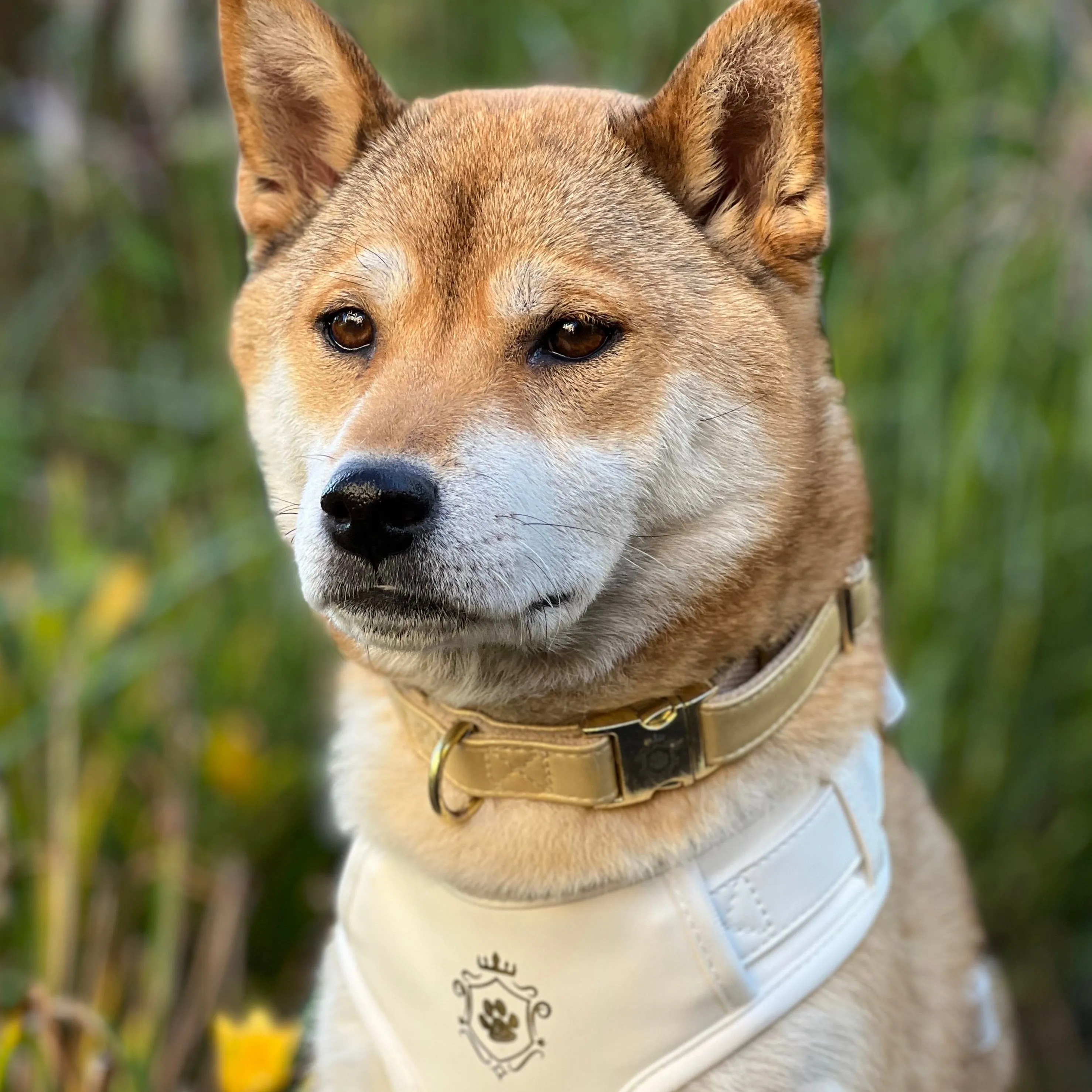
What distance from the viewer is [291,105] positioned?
2.08m

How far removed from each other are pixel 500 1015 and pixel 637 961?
0.21 meters

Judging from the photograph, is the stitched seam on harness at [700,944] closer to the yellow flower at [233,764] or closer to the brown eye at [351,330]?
the brown eye at [351,330]

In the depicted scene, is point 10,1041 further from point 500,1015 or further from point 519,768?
point 519,768

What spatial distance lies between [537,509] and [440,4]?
2824 millimetres

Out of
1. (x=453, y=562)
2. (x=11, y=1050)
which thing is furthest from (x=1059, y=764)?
(x=11, y=1050)

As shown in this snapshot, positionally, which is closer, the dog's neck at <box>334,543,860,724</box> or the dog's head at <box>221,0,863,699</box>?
the dog's head at <box>221,0,863,699</box>

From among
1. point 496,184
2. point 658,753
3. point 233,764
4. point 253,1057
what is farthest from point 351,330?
point 233,764

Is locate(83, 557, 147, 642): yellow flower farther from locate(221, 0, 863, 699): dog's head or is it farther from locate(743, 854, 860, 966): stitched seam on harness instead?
locate(743, 854, 860, 966): stitched seam on harness

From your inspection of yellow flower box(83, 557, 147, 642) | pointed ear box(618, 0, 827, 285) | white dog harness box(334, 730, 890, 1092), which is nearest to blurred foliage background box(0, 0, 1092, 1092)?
yellow flower box(83, 557, 147, 642)

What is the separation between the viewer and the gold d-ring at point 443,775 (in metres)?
1.78

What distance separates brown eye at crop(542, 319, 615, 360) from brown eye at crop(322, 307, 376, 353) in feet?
0.84

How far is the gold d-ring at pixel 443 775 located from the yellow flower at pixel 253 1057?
0.47 m

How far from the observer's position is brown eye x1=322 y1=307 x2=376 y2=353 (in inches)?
73.5

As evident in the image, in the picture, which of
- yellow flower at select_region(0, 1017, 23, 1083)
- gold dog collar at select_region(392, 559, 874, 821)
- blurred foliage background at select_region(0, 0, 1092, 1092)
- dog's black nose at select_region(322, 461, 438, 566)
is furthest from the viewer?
blurred foliage background at select_region(0, 0, 1092, 1092)
